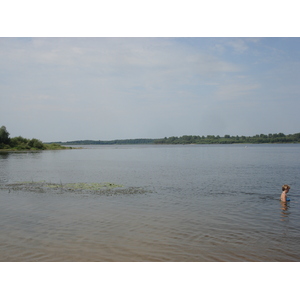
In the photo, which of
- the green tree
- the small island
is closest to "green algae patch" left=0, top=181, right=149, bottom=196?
the green tree

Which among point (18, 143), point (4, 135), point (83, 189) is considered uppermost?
point (4, 135)

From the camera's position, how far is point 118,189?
23.0m

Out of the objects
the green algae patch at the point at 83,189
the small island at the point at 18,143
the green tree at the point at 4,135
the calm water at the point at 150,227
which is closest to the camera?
the calm water at the point at 150,227

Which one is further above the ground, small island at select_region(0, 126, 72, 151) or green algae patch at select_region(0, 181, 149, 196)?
small island at select_region(0, 126, 72, 151)

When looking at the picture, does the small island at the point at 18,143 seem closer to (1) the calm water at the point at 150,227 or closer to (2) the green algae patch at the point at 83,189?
(2) the green algae patch at the point at 83,189

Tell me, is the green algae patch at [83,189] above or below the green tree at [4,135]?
below

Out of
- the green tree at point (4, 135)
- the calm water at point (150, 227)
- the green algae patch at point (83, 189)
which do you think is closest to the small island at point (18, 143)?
the green tree at point (4, 135)

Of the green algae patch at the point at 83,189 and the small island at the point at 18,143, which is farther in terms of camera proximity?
the small island at the point at 18,143

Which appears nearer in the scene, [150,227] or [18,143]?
[150,227]

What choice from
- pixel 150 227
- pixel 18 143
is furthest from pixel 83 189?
pixel 18 143

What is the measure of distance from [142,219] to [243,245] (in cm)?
519

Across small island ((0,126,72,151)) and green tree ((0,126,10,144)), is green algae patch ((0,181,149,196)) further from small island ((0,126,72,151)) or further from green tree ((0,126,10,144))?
small island ((0,126,72,151))

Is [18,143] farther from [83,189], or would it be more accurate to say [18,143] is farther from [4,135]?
[83,189]

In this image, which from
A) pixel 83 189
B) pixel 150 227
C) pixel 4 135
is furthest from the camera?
pixel 4 135
